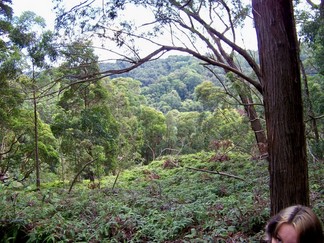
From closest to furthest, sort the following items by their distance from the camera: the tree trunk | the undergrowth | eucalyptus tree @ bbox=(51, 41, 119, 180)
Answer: the tree trunk, the undergrowth, eucalyptus tree @ bbox=(51, 41, 119, 180)

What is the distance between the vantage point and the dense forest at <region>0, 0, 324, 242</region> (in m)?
3.18

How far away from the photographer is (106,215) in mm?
6008

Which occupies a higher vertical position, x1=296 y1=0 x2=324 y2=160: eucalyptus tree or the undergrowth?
x1=296 y1=0 x2=324 y2=160: eucalyptus tree

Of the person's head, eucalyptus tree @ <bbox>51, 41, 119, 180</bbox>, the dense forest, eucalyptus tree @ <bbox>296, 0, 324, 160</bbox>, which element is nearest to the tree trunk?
the dense forest

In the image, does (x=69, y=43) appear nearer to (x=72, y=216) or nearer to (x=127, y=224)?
(x=72, y=216)

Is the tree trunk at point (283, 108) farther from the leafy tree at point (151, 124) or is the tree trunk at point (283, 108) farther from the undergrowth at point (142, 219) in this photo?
the leafy tree at point (151, 124)

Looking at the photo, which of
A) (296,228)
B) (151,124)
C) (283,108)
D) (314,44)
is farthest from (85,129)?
(296,228)

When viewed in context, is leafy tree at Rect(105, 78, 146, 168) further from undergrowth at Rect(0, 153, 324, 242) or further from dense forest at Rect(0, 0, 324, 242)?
undergrowth at Rect(0, 153, 324, 242)

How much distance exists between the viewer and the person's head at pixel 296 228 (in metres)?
1.51

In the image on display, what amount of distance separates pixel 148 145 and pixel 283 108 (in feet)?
33.7

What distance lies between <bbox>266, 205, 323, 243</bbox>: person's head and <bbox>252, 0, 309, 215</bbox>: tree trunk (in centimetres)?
153

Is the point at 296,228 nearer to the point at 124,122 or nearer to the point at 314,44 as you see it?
the point at 314,44

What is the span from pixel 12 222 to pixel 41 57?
4.63m

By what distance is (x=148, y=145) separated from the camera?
13.2m
